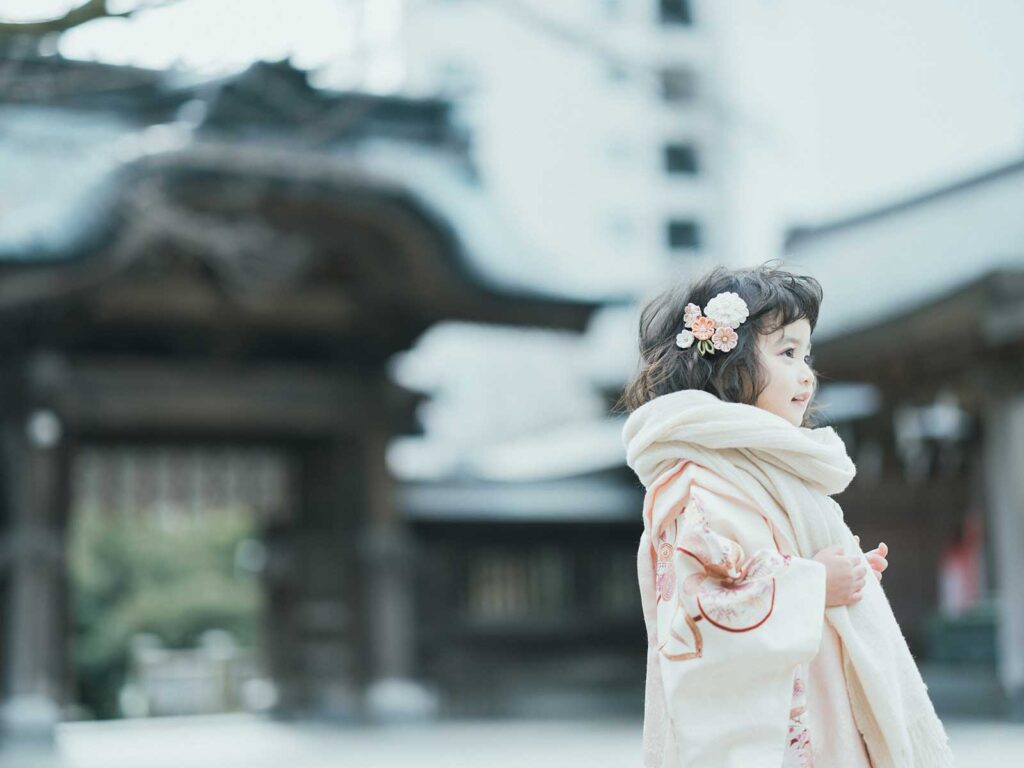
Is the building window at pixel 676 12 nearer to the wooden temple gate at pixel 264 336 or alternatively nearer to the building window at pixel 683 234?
the building window at pixel 683 234

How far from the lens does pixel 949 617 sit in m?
11.9

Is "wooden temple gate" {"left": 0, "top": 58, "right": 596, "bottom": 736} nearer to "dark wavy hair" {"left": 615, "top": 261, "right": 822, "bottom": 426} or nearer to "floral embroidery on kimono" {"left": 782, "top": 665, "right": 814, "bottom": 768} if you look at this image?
"dark wavy hair" {"left": 615, "top": 261, "right": 822, "bottom": 426}

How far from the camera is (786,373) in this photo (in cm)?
236

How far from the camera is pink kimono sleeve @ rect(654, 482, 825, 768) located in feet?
6.96

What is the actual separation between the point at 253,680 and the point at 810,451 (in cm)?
1953

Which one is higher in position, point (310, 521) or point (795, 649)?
point (310, 521)

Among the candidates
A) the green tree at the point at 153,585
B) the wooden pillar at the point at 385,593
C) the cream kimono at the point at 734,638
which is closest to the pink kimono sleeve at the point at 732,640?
the cream kimono at the point at 734,638

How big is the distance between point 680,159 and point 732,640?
143 feet

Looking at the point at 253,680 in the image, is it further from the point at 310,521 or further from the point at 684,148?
the point at 684,148

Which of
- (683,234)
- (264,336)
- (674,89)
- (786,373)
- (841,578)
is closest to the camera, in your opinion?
(841,578)

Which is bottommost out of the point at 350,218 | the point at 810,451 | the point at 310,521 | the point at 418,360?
the point at 810,451

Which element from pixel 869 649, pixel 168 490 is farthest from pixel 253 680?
pixel 869 649

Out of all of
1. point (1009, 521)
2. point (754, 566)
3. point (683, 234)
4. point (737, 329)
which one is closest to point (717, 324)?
point (737, 329)

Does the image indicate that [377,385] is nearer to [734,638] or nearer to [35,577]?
[35,577]
